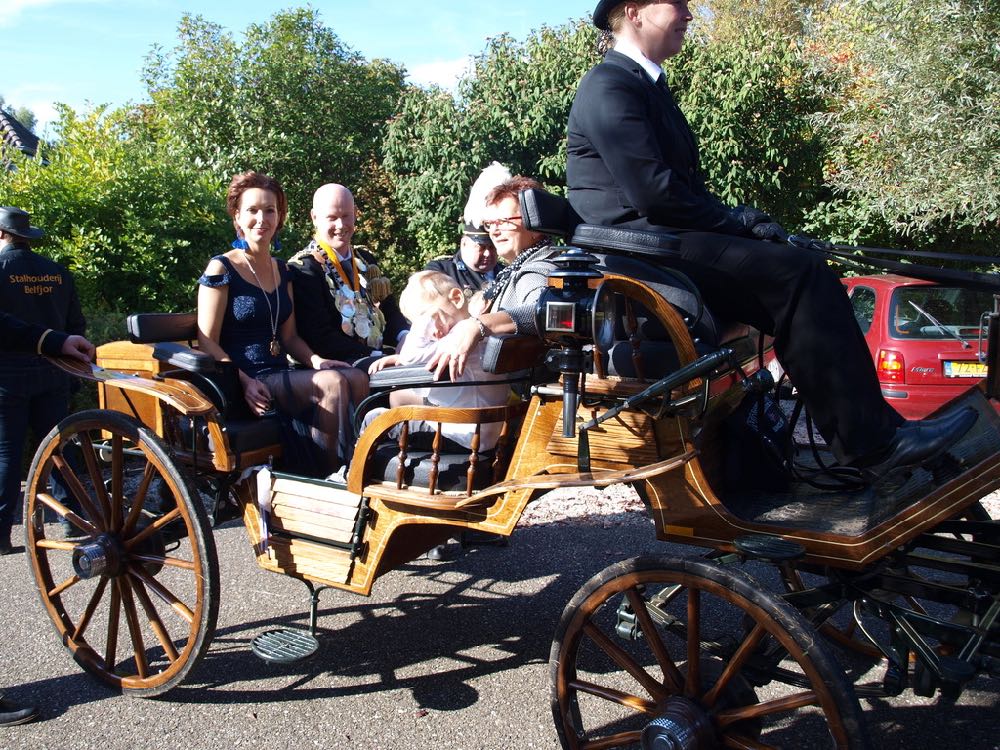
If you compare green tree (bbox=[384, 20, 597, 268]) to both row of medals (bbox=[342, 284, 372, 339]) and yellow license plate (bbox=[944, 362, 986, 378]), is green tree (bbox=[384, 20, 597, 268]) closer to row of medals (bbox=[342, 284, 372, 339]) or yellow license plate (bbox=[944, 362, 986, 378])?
yellow license plate (bbox=[944, 362, 986, 378])

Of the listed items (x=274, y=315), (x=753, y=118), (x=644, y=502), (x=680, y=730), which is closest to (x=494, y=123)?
(x=753, y=118)

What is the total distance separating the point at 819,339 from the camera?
2.57 meters

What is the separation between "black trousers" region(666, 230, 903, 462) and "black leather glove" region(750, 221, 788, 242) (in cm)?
10

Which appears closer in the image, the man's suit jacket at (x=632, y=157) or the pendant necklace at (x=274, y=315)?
the man's suit jacket at (x=632, y=157)

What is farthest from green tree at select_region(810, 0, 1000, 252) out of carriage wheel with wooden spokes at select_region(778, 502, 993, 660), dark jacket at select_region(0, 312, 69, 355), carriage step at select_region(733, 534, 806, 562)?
dark jacket at select_region(0, 312, 69, 355)

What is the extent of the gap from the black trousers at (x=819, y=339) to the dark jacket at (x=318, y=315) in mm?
2208

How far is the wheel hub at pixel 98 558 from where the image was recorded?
3.26m

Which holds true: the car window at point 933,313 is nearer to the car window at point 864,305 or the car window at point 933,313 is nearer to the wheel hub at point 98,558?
the car window at point 864,305

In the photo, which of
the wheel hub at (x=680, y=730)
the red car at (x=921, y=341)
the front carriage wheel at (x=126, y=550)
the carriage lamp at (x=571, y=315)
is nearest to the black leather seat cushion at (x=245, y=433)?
the front carriage wheel at (x=126, y=550)

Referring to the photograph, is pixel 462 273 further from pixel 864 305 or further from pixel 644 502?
pixel 864 305

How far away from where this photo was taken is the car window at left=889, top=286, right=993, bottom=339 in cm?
668

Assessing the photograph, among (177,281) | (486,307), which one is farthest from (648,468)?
(177,281)

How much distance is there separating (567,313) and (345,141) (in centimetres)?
1230

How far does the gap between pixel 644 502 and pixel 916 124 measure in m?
8.89
